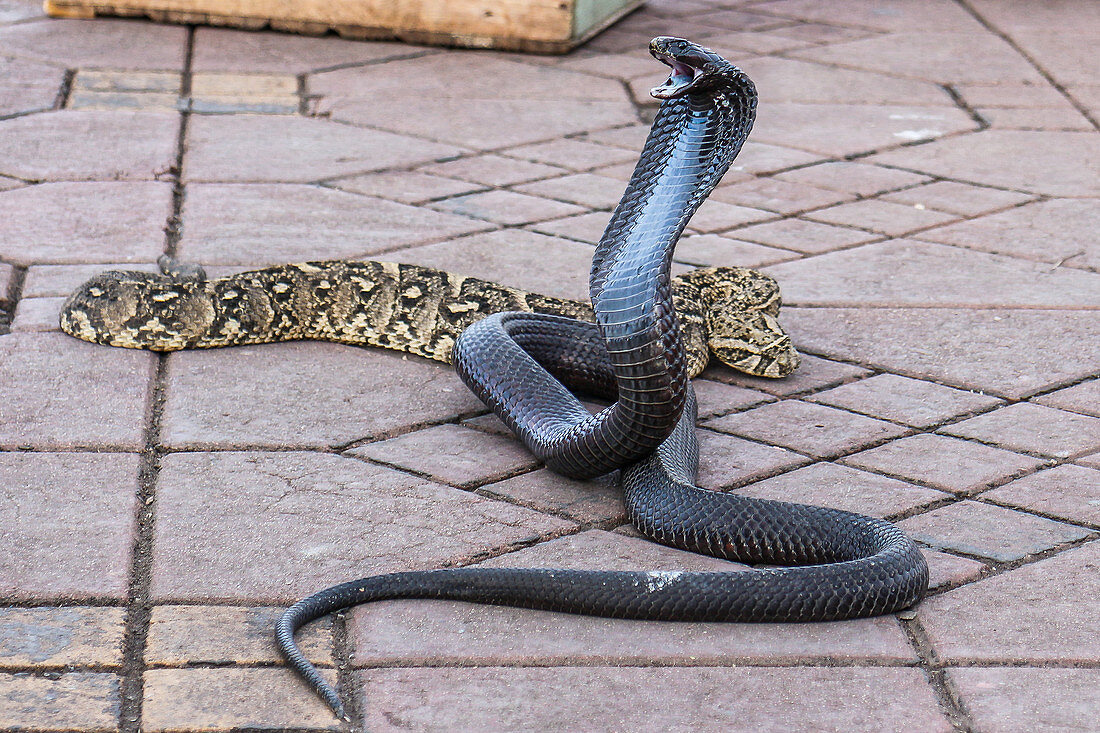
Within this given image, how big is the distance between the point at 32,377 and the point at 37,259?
41.0 inches

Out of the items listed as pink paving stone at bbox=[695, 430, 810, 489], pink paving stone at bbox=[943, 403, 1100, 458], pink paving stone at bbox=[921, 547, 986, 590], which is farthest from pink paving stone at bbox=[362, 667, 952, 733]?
pink paving stone at bbox=[943, 403, 1100, 458]

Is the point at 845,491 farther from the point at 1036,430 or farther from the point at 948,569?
the point at 1036,430

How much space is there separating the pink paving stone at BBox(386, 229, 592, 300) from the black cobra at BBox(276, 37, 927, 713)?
48.2 inches

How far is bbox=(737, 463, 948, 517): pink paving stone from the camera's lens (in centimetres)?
329

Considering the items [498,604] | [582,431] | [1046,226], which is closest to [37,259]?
[582,431]

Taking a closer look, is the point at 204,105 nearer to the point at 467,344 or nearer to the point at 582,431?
the point at 467,344

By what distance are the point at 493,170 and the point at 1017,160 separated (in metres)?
2.53

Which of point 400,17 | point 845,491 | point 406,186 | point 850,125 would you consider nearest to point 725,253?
point 406,186

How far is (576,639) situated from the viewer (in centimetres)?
267

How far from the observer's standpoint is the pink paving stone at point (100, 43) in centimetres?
739

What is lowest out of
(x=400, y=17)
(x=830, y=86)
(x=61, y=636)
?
(x=61, y=636)

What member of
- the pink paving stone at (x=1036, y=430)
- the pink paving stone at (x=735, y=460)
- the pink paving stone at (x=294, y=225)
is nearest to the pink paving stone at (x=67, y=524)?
the pink paving stone at (x=735, y=460)

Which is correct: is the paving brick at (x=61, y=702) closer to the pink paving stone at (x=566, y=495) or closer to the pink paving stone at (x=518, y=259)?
the pink paving stone at (x=566, y=495)

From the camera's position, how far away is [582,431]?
10.8 ft
